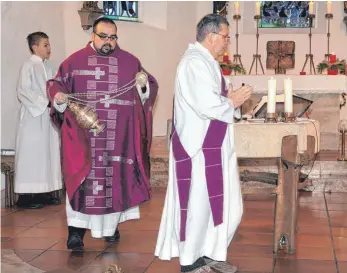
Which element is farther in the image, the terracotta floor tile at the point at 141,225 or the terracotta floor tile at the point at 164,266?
the terracotta floor tile at the point at 141,225

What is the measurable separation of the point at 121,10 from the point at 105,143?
23.1ft

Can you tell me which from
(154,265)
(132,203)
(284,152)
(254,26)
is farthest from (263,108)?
(254,26)

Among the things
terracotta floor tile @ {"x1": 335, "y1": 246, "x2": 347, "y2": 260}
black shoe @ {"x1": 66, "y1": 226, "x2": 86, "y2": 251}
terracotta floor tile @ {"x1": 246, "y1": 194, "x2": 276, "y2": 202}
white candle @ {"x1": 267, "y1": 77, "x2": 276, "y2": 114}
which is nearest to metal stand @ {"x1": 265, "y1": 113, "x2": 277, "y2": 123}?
white candle @ {"x1": 267, "y1": 77, "x2": 276, "y2": 114}

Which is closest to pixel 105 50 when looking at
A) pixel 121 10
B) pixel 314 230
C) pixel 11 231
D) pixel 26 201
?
pixel 11 231

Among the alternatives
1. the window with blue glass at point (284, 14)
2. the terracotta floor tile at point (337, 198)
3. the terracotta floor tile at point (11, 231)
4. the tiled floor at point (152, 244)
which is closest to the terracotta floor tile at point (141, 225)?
the tiled floor at point (152, 244)

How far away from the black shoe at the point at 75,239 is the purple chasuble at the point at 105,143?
0.19 metres

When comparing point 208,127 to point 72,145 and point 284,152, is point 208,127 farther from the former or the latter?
point 72,145

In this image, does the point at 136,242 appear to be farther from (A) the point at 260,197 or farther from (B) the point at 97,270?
(A) the point at 260,197

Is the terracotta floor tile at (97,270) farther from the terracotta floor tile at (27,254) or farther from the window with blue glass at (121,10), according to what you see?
the window with blue glass at (121,10)

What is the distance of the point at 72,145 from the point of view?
5195mm

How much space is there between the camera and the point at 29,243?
5.42 m

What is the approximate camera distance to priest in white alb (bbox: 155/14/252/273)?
4066 mm

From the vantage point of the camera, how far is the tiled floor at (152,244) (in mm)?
4613

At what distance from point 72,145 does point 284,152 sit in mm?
1709
